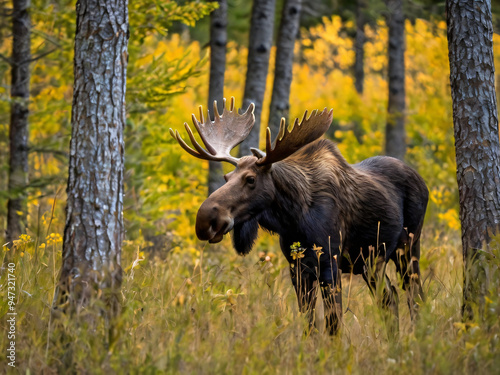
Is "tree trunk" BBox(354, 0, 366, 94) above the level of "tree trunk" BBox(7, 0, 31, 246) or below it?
above

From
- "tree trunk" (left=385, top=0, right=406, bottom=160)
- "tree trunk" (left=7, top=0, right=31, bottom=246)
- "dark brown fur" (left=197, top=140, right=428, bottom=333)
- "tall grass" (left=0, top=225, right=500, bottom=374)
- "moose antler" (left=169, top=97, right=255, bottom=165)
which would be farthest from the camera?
"tree trunk" (left=385, top=0, right=406, bottom=160)

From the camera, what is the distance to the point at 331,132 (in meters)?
19.3

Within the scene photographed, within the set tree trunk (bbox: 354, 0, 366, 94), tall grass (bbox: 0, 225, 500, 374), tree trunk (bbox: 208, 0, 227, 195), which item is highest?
tree trunk (bbox: 354, 0, 366, 94)

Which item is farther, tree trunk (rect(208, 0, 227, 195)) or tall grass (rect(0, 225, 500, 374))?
tree trunk (rect(208, 0, 227, 195))

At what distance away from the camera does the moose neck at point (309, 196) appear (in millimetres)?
4605

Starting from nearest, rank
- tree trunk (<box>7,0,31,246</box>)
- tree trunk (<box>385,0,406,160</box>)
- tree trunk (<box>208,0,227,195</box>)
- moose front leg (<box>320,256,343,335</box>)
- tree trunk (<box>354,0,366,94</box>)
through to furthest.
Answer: moose front leg (<box>320,256,343,335</box>), tree trunk (<box>7,0,31,246</box>), tree trunk (<box>208,0,227,195</box>), tree trunk (<box>385,0,406,160</box>), tree trunk (<box>354,0,366,94</box>)

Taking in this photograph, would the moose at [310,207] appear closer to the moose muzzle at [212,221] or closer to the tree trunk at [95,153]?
the moose muzzle at [212,221]

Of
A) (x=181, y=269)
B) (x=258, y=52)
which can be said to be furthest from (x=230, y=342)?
(x=258, y=52)

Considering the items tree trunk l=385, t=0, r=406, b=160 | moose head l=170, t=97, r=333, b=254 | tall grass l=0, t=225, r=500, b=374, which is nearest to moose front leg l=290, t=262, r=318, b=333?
tall grass l=0, t=225, r=500, b=374

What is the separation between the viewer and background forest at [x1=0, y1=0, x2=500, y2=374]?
3238 mm

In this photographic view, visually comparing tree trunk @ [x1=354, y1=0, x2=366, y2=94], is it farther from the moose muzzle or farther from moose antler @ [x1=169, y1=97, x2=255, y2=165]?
the moose muzzle

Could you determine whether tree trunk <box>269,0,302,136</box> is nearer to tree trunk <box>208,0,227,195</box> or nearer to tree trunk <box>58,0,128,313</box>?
tree trunk <box>208,0,227,195</box>

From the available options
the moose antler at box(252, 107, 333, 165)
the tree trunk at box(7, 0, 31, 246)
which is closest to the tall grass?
the moose antler at box(252, 107, 333, 165)

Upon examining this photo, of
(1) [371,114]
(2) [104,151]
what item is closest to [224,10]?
(2) [104,151]
